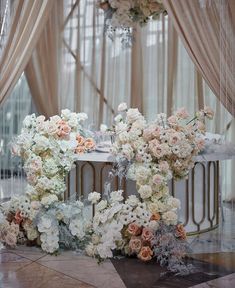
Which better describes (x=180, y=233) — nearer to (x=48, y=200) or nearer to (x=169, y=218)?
(x=169, y=218)

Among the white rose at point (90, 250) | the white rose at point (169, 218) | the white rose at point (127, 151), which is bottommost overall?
the white rose at point (90, 250)

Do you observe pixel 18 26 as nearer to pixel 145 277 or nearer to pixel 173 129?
pixel 173 129

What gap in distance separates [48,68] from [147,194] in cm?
259

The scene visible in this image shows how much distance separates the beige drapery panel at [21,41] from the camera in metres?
3.24

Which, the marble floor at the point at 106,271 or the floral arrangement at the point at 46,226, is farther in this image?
the floral arrangement at the point at 46,226

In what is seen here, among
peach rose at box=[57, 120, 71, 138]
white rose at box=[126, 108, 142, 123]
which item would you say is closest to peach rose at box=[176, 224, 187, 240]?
white rose at box=[126, 108, 142, 123]

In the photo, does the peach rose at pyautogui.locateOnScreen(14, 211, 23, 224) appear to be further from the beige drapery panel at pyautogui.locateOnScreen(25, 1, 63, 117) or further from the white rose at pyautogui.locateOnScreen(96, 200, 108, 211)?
the beige drapery panel at pyautogui.locateOnScreen(25, 1, 63, 117)

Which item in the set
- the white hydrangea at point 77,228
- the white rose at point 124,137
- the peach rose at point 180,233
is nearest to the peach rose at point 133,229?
the peach rose at point 180,233

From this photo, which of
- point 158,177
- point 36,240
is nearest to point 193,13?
point 158,177

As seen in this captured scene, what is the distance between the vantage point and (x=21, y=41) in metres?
3.26

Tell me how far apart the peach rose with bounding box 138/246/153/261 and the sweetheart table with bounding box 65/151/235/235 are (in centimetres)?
56

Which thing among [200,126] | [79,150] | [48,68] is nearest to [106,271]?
[79,150]

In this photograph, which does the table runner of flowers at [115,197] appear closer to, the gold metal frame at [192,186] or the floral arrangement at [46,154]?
Answer: the floral arrangement at [46,154]

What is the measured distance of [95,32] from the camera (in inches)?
226
